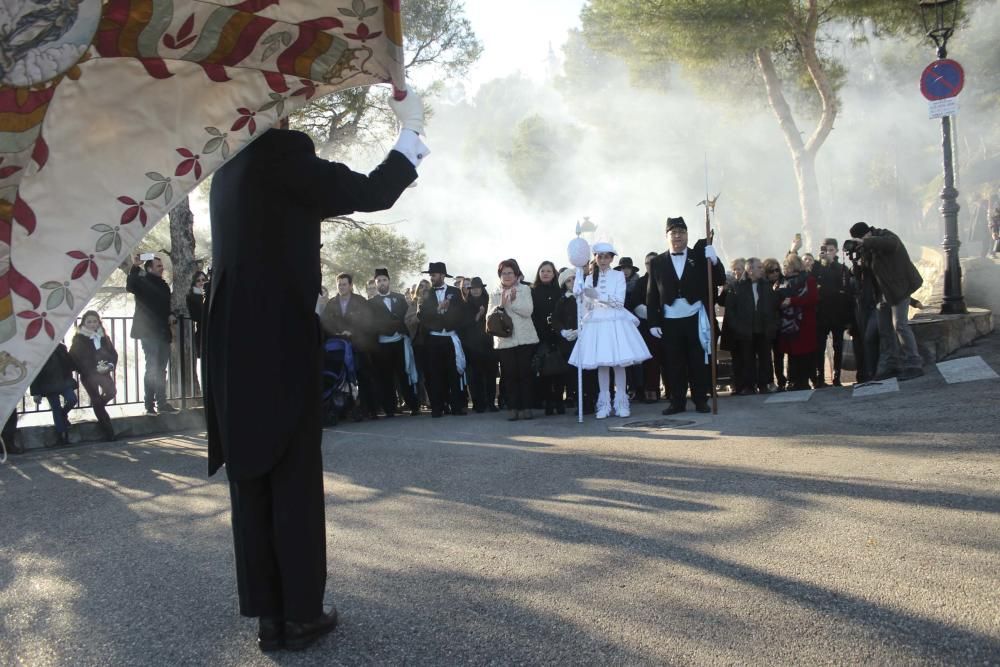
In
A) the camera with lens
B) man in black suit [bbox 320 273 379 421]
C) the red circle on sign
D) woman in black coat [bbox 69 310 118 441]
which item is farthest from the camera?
man in black suit [bbox 320 273 379 421]

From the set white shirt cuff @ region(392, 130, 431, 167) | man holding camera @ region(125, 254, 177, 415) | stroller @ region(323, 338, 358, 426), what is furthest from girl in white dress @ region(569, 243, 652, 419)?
white shirt cuff @ region(392, 130, 431, 167)

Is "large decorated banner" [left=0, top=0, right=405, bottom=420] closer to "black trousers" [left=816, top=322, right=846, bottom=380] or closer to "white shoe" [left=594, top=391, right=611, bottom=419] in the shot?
"white shoe" [left=594, top=391, right=611, bottom=419]

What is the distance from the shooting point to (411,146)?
119 inches

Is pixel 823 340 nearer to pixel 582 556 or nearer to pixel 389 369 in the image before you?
pixel 389 369

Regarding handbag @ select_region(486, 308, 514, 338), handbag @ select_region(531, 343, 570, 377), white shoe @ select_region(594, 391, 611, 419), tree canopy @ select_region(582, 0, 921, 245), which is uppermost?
tree canopy @ select_region(582, 0, 921, 245)

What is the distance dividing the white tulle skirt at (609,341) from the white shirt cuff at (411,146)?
6.63m

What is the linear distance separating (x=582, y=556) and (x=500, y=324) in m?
6.67

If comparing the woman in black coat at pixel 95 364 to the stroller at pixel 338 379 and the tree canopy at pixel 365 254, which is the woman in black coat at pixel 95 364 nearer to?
the stroller at pixel 338 379

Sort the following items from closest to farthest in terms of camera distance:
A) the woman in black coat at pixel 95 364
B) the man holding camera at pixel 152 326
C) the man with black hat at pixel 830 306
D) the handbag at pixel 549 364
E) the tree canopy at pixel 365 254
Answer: the woman in black coat at pixel 95 364 → the handbag at pixel 549 364 → the man holding camera at pixel 152 326 → the man with black hat at pixel 830 306 → the tree canopy at pixel 365 254

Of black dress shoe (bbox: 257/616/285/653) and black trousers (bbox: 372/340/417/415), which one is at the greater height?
black trousers (bbox: 372/340/417/415)

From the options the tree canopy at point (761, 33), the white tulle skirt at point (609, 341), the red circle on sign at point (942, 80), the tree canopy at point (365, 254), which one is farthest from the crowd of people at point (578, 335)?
the tree canopy at point (761, 33)

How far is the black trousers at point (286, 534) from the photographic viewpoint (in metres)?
2.90

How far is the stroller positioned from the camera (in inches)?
416

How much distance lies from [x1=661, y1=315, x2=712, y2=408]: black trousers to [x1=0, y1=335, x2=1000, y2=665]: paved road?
240cm
